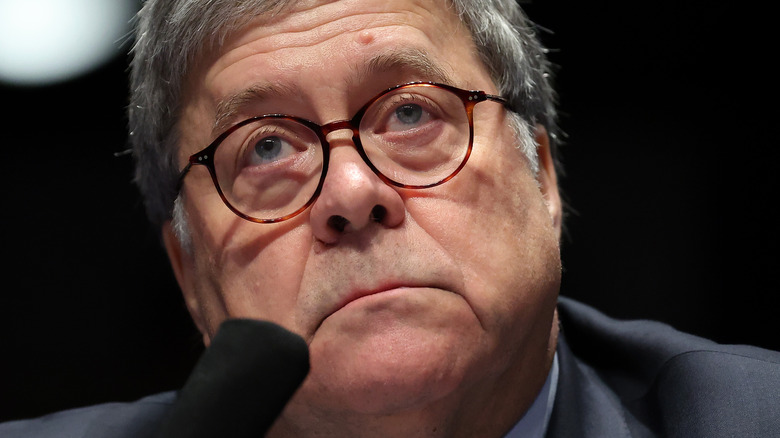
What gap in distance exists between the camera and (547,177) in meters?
1.85

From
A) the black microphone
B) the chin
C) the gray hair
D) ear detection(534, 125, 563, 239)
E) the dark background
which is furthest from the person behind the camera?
the dark background

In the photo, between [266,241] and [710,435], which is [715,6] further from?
[266,241]

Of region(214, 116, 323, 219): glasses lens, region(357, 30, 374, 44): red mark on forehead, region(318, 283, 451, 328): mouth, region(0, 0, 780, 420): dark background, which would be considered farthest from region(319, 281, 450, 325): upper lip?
region(0, 0, 780, 420): dark background

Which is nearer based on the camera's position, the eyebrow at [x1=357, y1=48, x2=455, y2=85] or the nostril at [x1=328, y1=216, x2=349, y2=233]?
the nostril at [x1=328, y1=216, x2=349, y2=233]

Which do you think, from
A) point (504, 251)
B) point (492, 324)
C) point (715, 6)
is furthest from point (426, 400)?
point (715, 6)

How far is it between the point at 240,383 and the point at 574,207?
6.23 ft

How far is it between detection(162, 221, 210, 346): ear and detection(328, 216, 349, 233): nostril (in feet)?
1.64

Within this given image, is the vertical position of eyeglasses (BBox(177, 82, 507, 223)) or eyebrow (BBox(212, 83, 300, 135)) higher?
eyebrow (BBox(212, 83, 300, 135))

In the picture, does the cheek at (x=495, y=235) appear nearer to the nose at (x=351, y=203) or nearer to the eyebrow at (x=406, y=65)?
the nose at (x=351, y=203)

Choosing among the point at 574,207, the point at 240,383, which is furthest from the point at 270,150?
the point at 574,207

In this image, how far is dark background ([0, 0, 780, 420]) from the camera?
7.74 feet

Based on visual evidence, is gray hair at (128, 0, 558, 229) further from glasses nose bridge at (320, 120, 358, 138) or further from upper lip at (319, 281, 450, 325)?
upper lip at (319, 281, 450, 325)

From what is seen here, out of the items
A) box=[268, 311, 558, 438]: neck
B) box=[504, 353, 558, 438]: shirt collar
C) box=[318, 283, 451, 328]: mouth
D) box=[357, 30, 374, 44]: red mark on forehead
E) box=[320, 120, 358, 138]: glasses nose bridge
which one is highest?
box=[357, 30, 374, 44]: red mark on forehead

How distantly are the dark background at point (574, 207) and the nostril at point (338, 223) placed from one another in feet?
3.90
